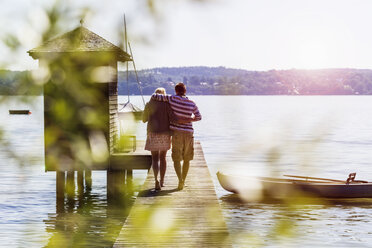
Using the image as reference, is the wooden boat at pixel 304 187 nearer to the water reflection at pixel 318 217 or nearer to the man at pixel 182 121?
the water reflection at pixel 318 217

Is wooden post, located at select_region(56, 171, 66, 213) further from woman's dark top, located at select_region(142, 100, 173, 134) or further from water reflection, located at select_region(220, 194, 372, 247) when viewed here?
woman's dark top, located at select_region(142, 100, 173, 134)

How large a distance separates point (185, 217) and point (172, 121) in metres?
1.94

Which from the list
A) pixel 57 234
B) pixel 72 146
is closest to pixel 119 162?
pixel 57 234

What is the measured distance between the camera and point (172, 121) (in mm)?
10516

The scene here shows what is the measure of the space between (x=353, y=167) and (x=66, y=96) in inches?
1740

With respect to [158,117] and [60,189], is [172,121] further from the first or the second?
[60,189]

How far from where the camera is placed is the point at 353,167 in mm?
44000

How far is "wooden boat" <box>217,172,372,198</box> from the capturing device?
77.9ft

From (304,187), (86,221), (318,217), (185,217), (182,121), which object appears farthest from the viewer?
(304,187)

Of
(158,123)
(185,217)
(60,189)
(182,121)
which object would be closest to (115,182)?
(60,189)

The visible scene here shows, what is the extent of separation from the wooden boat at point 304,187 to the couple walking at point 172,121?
1297cm

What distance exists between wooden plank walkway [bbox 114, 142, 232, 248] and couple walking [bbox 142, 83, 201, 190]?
779 millimetres

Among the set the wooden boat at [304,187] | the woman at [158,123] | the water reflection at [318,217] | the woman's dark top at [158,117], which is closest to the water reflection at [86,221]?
the water reflection at [318,217]

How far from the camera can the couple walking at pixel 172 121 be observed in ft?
33.3
